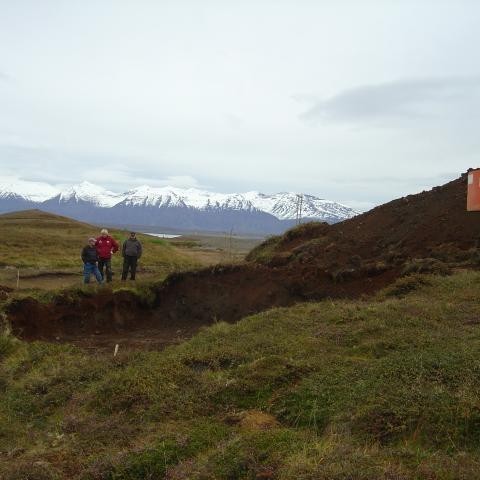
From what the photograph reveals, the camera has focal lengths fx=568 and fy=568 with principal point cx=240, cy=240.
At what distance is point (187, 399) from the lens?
6.59 m

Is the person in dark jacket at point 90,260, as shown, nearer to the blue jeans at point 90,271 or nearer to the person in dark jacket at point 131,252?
the blue jeans at point 90,271

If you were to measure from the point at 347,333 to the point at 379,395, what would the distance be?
2.58 m

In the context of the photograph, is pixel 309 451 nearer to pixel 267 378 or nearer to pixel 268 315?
pixel 267 378

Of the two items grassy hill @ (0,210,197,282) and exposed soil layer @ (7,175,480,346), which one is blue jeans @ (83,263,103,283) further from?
grassy hill @ (0,210,197,282)

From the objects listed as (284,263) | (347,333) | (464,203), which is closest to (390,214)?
(464,203)

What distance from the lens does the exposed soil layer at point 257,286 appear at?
1323cm

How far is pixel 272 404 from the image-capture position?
635 centimetres

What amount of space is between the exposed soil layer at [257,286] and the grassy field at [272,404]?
11.5ft

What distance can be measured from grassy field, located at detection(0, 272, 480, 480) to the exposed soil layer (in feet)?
11.5

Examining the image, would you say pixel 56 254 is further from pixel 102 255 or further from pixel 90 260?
pixel 90 260

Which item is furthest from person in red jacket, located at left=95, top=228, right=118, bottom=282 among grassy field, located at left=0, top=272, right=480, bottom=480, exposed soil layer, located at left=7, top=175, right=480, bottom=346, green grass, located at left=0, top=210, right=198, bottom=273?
grassy field, located at left=0, top=272, right=480, bottom=480

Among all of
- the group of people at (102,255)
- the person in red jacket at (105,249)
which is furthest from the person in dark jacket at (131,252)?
the person in red jacket at (105,249)

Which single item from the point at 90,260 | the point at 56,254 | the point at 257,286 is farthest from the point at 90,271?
the point at 56,254

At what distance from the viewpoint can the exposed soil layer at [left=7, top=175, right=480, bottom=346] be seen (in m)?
13.2
